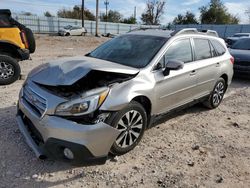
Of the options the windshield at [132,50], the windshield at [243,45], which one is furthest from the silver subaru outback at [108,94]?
the windshield at [243,45]

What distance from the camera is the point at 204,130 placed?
4.91m

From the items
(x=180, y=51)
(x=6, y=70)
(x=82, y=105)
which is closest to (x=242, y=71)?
(x=180, y=51)

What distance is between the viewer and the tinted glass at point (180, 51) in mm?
4400

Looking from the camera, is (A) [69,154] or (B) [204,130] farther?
(B) [204,130]

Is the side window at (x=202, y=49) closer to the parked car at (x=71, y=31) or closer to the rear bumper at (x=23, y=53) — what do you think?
the rear bumper at (x=23, y=53)

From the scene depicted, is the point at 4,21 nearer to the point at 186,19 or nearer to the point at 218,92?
the point at 218,92

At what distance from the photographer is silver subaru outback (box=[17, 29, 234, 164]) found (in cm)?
312

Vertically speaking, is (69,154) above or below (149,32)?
below

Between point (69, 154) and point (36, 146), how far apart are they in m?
0.44

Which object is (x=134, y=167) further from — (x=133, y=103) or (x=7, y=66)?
(x=7, y=66)

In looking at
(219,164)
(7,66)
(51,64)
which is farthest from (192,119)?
(7,66)

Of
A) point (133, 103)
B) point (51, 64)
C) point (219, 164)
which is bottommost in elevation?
point (219, 164)

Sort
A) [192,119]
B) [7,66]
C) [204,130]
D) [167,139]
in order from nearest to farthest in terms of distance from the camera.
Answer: [167,139] < [204,130] < [192,119] < [7,66]

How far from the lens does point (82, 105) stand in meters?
3.14
